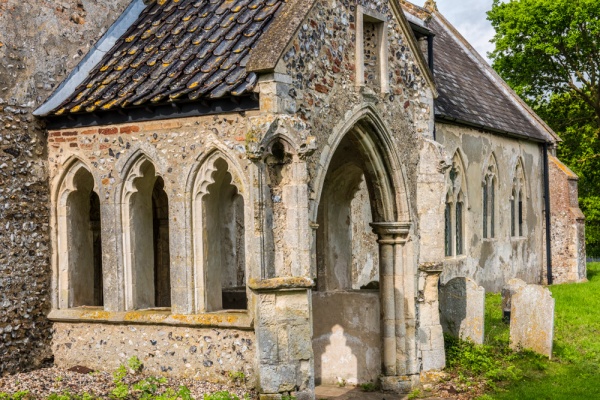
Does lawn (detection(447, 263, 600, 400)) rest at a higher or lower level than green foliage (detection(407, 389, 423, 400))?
higher

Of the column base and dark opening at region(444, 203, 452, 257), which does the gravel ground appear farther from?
dark opening at region(444, 203, 452, 257)

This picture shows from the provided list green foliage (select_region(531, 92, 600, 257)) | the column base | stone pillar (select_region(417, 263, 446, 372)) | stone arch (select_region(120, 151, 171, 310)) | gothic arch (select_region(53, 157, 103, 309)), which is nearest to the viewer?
stone arch (select_region(120, 151, 171, 310))

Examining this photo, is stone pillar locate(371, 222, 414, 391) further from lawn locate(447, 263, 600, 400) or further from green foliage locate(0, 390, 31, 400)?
Answer: green foliage locate(0, 390, 31, 400)

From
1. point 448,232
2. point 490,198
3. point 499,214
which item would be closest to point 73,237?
point 448,232

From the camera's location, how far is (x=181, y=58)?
10.4 meters

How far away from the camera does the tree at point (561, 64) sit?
94.8 feet

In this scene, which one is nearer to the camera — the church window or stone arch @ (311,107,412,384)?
the church window

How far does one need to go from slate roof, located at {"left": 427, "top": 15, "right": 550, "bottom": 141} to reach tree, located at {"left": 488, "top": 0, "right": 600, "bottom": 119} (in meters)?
4.13

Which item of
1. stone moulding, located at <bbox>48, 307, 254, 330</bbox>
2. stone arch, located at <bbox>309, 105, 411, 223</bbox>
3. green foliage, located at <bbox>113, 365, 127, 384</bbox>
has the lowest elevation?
green foliage, located at <bbox>113, 365, 127, 384</bbox>

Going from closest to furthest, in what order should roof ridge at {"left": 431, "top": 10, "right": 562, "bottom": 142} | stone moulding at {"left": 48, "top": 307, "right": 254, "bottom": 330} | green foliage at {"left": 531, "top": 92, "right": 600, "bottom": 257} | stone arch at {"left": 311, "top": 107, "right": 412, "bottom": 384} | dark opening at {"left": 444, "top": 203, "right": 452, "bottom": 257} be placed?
stone moulding at {"left": 48, "top": 307, "right": 254, "bottom": 330} < stone arch at {"left": 311, "top": 107, "right": 412, "bottom": 384} < dark opening at {"left": 444, "top": 203, "right": 452, "bottom": 257} < roof ridge at {"left": 431, "top": 10, "right": 562, "bottom": 142} < green foliage at {"left": 531, "top": 92, "right": 600, "bottom": 257}

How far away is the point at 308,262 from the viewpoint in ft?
27.6

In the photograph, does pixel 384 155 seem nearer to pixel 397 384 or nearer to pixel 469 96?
pixel 397 384

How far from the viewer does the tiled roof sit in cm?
963

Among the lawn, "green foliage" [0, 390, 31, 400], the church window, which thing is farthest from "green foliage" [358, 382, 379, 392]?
"green foliage" [0, 390, 31, 400]
